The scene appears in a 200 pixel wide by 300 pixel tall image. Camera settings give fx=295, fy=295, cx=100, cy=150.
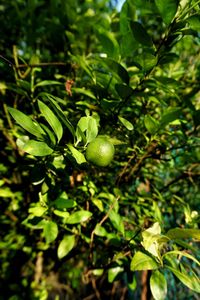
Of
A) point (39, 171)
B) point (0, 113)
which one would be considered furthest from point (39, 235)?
point (39, 171)

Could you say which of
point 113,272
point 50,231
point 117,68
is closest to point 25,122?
point 117,68

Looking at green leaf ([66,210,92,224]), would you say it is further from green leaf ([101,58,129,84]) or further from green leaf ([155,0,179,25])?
green leaf ([155,0,179,25])

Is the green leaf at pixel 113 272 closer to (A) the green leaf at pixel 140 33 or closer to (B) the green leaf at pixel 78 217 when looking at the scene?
(B) the green leaf at pixel 78 217

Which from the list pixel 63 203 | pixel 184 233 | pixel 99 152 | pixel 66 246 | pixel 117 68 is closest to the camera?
pixel 184 233

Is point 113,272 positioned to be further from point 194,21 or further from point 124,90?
point 194,21

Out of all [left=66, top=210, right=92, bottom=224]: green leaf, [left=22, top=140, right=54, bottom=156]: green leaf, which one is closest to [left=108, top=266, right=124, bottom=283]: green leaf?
[left=66, top=210, right=92, bottom=224]: green leaf

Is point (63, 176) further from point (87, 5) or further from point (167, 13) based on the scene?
point (87, 5)
